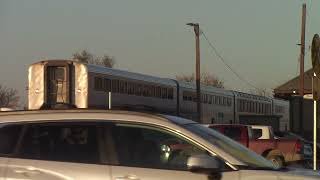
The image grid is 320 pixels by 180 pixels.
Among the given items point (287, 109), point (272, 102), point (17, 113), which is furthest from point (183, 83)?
point (17, 113)

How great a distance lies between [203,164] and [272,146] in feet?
58.7

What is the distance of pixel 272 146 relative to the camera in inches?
926

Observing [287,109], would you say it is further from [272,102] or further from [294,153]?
[294,153]

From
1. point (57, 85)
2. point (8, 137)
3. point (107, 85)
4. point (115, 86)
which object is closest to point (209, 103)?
point (115, 86)

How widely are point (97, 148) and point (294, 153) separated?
18109 mm

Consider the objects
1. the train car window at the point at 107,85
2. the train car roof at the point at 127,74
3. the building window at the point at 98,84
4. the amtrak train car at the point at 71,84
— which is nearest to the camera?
the amtrak train car at the point at 71,84

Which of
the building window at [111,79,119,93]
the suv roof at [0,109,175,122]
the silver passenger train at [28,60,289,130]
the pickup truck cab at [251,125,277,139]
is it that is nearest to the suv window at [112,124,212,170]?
the suv roof at [0,109,175,122]

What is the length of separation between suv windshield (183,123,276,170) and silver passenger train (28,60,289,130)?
1120cm

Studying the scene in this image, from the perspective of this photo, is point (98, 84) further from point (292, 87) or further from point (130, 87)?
point (292, 87)

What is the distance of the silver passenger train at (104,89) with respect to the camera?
26.0 metres

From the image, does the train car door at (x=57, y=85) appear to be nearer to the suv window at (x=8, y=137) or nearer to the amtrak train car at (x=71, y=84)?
the amtrak train car at (x=71, y=84)

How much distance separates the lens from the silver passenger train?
26.0 m

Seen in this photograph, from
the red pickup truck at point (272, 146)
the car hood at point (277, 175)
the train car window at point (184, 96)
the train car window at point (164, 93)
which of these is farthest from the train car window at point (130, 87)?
the car hood at point (277, 175)

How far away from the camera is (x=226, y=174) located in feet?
20.1
